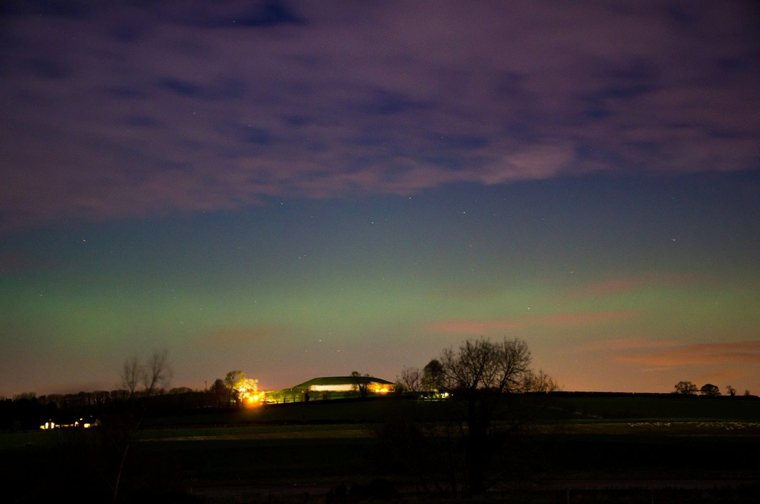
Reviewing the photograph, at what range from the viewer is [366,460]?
61406mm

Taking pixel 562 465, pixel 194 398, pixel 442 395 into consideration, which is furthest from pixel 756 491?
pixel 194 398

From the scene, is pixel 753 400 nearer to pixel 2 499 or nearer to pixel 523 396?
pixel 523 396

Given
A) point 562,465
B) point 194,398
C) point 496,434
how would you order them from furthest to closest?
1. point 194,398
2. point 562,465
3. point 496,434

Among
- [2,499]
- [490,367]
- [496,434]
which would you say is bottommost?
[2,499]

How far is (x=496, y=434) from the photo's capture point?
127 feet

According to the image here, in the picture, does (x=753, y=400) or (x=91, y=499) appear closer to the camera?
(x=91, y=499)

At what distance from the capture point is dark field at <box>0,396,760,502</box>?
39.7 m

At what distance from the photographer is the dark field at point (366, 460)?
39656 millimetres

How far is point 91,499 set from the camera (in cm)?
4606

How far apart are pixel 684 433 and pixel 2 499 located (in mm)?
61730

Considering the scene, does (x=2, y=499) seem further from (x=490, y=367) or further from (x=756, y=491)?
(x=756, y=491)

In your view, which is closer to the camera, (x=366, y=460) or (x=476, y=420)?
(x=476, y=420)

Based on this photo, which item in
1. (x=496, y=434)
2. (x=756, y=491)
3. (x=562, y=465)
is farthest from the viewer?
(x=562, y=465)

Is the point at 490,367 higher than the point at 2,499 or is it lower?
higher
